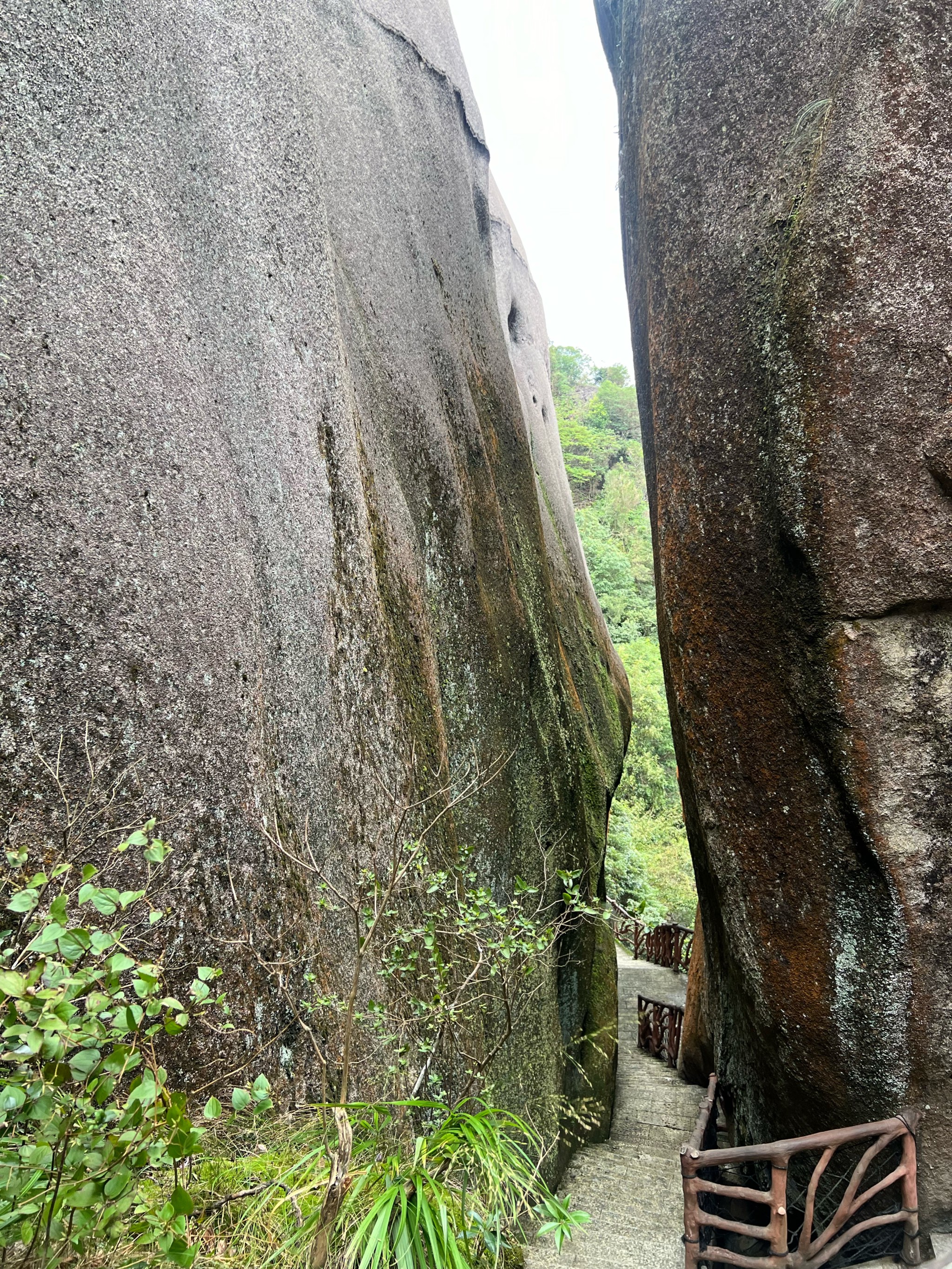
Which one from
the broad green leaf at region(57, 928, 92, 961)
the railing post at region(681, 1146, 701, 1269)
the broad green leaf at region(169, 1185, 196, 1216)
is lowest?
the railing post at region(681, 1146, 701, 1269)

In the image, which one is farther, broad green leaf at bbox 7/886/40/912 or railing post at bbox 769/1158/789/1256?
railing post at bbox 769/1158/789/1256

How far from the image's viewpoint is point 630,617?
25.0 m

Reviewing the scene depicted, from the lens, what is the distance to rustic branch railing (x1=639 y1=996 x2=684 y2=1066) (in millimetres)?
10273

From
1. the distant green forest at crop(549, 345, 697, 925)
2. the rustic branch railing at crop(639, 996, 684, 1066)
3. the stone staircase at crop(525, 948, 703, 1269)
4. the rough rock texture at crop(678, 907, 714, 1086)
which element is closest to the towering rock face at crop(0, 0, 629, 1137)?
the stone staircase at crop(525, 948, 703, 1269)

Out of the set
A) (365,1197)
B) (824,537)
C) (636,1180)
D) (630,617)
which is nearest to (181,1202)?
(365,1197)

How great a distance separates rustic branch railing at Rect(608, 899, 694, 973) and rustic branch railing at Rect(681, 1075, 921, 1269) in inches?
352

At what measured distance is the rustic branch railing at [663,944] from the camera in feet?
43.5

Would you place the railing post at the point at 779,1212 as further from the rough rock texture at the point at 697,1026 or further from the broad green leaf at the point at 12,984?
the rough rock texture at the point at 697,1026

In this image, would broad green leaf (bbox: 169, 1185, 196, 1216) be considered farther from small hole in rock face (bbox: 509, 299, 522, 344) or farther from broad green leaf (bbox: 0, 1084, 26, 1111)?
small hole in rock face (bbox: 509, 299, 522, 344)

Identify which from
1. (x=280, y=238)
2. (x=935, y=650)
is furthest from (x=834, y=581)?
(x=280, y=238)

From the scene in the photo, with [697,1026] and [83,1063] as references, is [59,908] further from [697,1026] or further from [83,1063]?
[697,1026]

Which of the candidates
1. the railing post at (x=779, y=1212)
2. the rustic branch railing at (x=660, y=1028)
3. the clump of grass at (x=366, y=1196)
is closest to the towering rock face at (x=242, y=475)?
the clump of grass at (x=366, y=1196)

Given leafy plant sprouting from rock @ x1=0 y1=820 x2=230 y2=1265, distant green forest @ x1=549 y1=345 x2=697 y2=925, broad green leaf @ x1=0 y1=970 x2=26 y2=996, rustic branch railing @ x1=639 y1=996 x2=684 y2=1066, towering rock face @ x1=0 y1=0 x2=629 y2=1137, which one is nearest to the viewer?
broad green leaf @ x1=0 y1=970 x2=26 y2=996

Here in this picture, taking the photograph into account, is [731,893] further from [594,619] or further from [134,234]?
[594,619]
